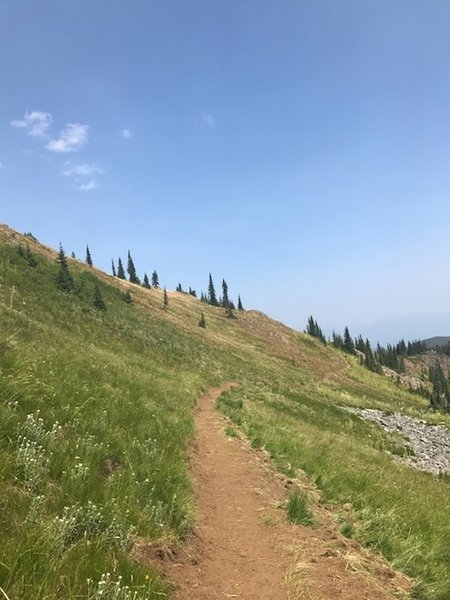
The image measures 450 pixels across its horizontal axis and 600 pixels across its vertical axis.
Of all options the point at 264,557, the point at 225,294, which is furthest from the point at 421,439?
the point at 225,294

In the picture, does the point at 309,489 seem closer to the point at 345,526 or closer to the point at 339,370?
the point at 345,526

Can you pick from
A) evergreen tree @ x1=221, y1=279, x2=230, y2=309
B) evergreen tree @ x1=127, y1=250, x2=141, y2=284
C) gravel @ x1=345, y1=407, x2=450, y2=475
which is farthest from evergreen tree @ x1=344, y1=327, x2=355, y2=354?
gravel @ x1=345, y1=407, x2=450, y2=475

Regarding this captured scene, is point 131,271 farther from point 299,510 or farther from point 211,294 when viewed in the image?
point 299,510

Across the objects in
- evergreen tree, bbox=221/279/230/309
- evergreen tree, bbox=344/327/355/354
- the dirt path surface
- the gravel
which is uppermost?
evergreen tree, bbox=221/279/230/309

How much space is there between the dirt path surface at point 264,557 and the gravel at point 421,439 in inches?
821

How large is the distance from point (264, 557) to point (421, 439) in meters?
37.5

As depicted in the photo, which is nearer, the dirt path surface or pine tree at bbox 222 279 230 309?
the dirt path surface

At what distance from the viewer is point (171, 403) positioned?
678 inches

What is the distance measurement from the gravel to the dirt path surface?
20.8 metres

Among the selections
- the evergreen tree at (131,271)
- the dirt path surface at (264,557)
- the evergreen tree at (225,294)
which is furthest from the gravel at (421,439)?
the evergreen tree at (131,271)

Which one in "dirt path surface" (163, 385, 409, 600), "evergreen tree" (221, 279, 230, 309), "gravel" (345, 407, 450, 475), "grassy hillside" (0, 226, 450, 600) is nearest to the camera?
"grassy hillside" (0, 226, 450, 600)

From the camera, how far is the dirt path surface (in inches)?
240

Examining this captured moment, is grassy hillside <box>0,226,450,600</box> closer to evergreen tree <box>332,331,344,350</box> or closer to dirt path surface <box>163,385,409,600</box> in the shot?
dirt path surface <box>163,385,409,600</box>

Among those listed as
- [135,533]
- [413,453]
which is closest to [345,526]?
[135,533]
